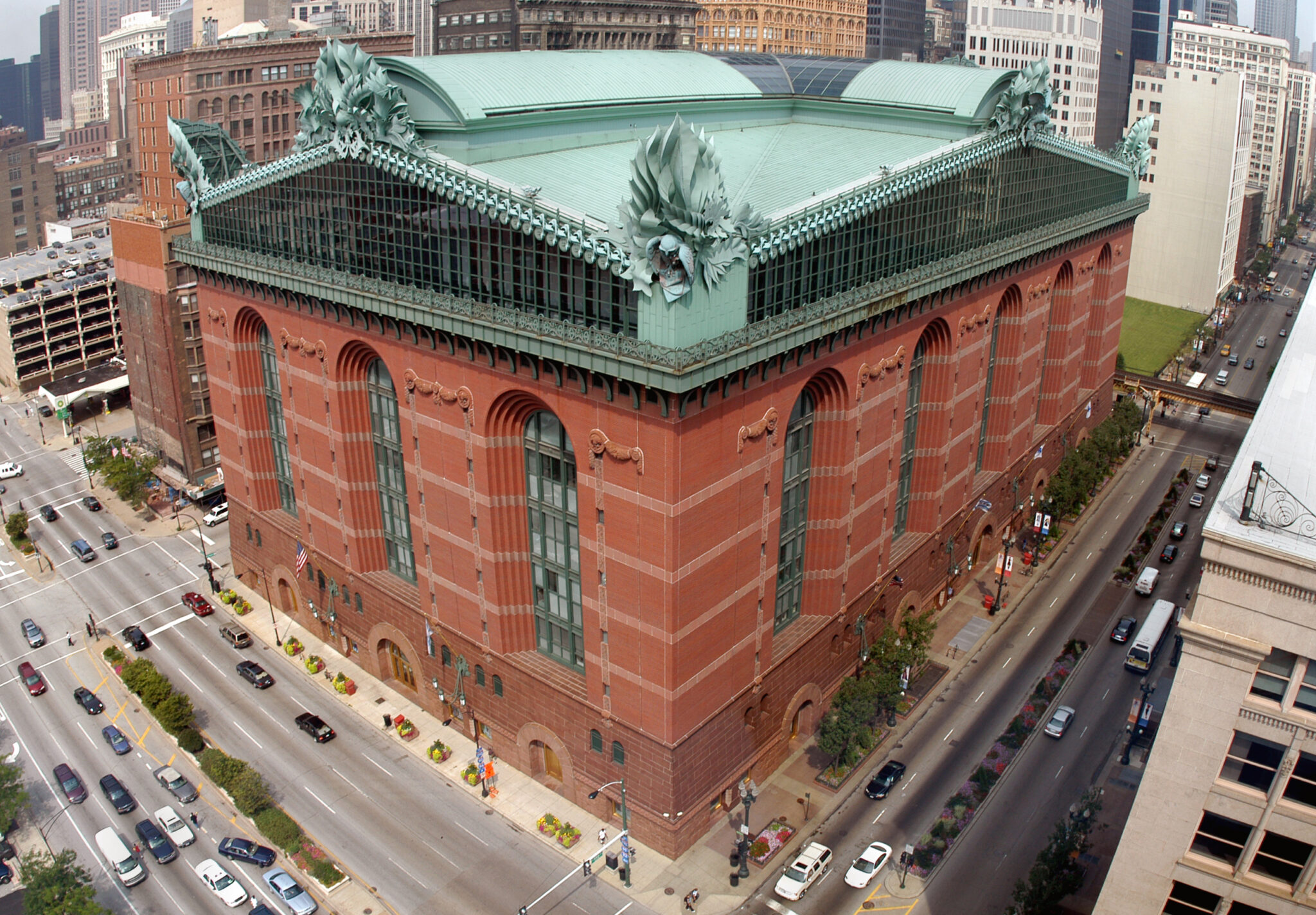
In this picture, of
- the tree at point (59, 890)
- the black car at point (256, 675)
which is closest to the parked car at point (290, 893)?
the tree at point (59, 890)

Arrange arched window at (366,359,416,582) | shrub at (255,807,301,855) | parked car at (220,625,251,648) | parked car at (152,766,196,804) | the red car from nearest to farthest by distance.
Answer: shrub at (255,807,301,855)
parked car at (152,766,196,804)
arched window at (366,359,416,582)
parked car at (220,625,251,648)
the red car

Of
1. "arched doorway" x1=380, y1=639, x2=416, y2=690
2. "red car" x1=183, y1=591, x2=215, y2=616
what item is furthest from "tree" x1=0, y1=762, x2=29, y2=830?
"red car" x1=183, y1=591, x2=215, y2=616

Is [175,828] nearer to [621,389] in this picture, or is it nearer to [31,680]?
[31,680]

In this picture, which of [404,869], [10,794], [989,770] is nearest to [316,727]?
[404,869]

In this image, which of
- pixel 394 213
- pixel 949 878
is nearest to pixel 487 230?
pixel 394 213

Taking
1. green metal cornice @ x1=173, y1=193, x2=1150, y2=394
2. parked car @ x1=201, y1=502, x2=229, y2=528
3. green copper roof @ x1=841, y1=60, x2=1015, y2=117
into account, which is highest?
green copper roof @ x1=841, y1=60, x2=1015, y2=117

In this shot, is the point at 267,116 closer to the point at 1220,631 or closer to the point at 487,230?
the point at 487,230

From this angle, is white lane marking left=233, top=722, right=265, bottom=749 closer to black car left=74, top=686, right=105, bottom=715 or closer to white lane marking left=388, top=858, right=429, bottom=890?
black car left=74, top=686, right=105, bottom=715

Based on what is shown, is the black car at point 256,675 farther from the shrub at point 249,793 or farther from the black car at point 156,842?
the black car at point 156,842
